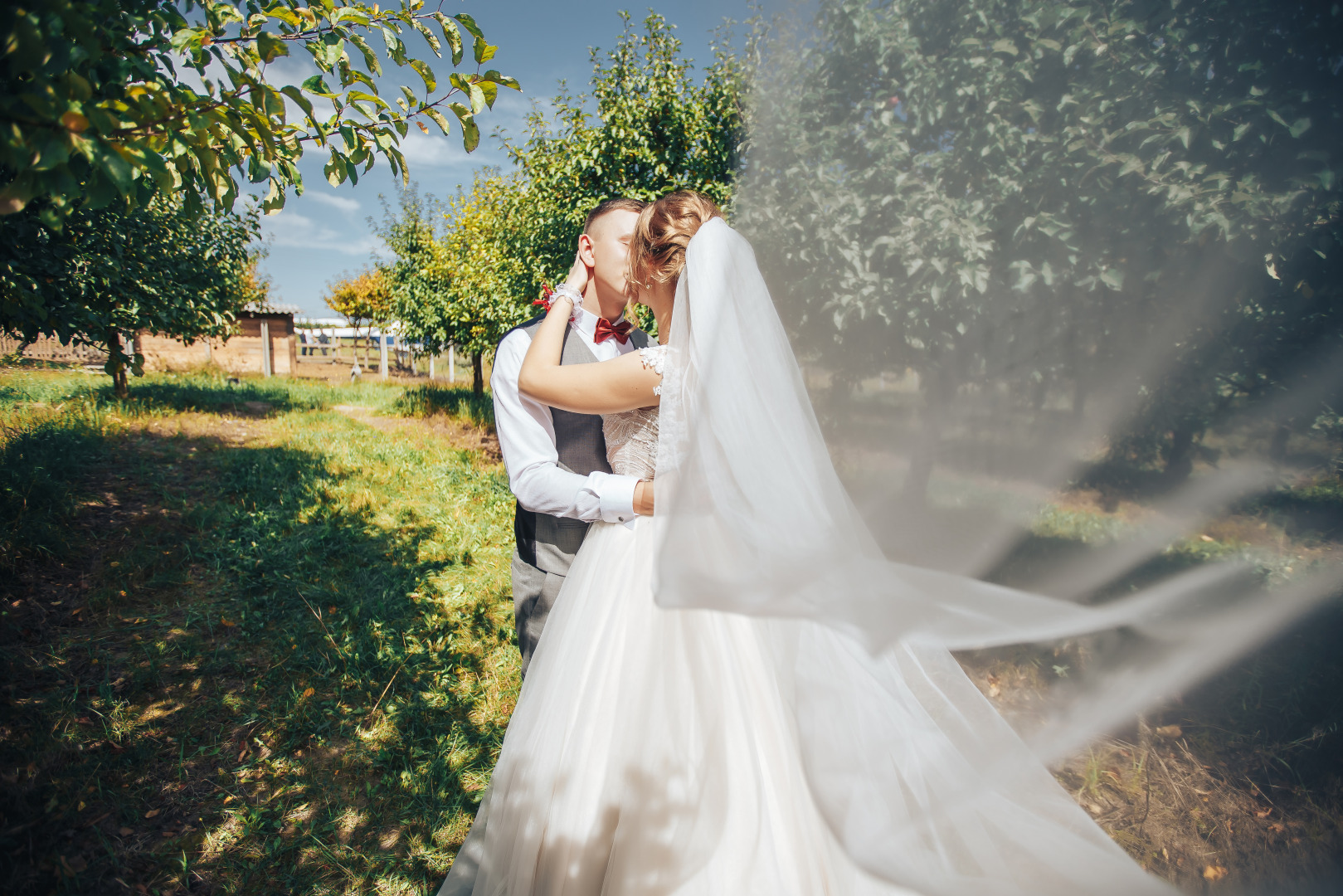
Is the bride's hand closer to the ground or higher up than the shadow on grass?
higher up

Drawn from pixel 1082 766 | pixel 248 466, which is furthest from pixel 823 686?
pixel 248 466

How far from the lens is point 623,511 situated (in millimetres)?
1896

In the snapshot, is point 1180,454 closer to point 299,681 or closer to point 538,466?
point 538,466

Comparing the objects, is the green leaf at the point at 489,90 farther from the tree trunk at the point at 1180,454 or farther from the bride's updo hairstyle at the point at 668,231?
the tree trunk at the point at 1180,454

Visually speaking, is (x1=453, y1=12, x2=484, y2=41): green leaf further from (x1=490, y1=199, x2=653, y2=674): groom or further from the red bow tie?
the red bow tie

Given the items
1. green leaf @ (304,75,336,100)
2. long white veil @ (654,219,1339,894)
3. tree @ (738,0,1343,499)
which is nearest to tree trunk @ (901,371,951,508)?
tree @ (738,0,1343,499)

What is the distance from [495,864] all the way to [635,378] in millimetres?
1646

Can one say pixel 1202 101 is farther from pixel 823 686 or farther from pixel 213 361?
pixel 213 361

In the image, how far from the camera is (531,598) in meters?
2.28

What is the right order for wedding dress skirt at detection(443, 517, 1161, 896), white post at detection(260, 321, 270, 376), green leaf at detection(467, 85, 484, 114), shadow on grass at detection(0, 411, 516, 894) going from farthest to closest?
white post at detection(260, 321, 270, 376) < shadow on grass at detection(0, 411, 516, 894) < green leaf at detection(467, 85, 484, 114) < wedding dress skirt at detection(443, 517, 1161, 896)

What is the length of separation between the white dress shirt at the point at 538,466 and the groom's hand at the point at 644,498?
14mm

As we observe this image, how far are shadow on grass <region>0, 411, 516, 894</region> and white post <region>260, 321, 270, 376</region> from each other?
17615 mm

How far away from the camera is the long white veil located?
1380 millimetres

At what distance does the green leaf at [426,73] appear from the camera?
1.81 meters
